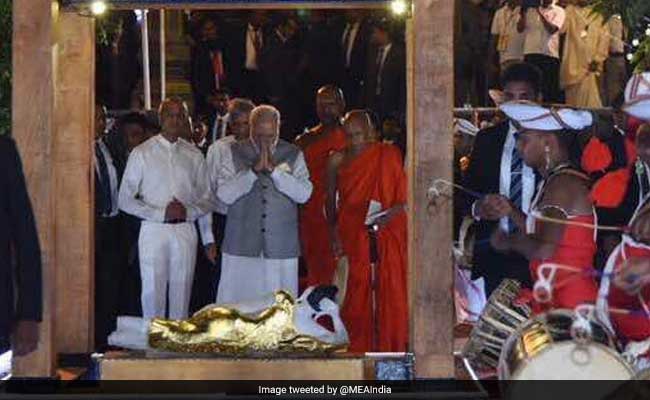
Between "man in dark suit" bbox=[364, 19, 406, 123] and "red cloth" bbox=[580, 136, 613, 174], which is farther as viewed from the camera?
"man in dark suit" bbox=[364, 19, 406, 123]

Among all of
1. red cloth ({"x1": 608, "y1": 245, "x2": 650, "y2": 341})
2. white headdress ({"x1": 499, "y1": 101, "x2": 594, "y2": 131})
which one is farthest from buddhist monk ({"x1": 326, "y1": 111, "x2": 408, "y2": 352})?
red cloth ({"x1": 608, "y1": 245, "x2": 650, "y2": 341})

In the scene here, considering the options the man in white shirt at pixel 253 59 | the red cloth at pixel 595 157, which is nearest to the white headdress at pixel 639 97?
the red cloth at pixel 595 157

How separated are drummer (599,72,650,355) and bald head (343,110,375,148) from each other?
3.06 m

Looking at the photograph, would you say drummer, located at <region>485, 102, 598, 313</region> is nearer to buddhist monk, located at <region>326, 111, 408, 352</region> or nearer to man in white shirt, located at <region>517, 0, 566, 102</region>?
buddhist monk, located at <region>326, 111, 408, 352</region>

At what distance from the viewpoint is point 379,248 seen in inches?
557

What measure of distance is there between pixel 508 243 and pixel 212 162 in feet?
9.97

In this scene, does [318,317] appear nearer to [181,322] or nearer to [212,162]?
[181,322]

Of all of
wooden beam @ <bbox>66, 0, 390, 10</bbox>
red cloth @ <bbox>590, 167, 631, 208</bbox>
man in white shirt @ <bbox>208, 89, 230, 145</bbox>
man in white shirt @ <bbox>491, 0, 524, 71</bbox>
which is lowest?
red cloth @ <bbox>590, 167, 631, 208</bbox>

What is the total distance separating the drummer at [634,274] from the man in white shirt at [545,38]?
12.8 ft

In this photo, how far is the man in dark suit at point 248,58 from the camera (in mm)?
17109

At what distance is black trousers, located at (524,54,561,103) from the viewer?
15.4 metres

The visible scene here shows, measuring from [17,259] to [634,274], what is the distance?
3.62 metres

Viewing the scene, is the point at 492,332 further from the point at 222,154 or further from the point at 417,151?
the point at 222,154

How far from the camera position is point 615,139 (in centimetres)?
1223
